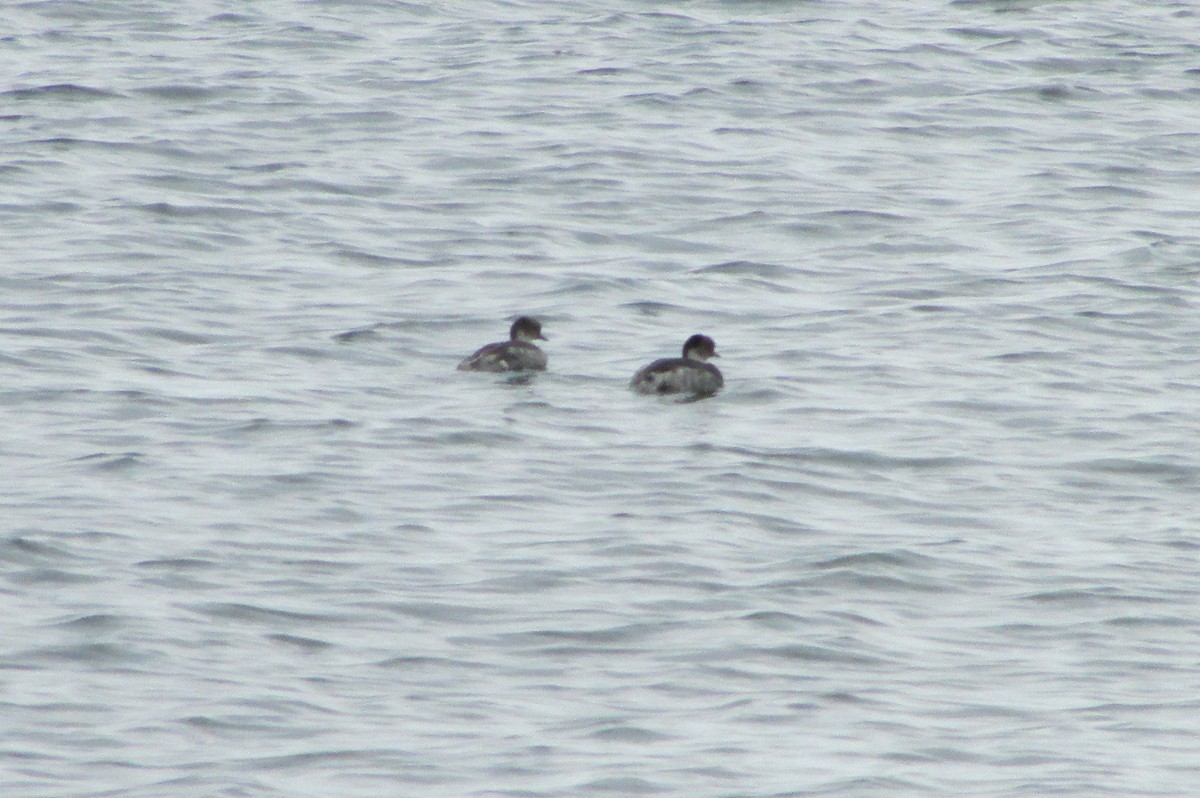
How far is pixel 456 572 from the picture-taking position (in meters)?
10.9

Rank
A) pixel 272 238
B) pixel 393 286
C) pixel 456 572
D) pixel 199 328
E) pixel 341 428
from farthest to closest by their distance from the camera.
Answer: pixel 272 238
pixel 393 286
pixel 199 328
pixel 341 428
pixel 456 572

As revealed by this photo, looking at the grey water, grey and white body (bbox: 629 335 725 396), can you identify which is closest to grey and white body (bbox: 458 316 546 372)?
the grey water

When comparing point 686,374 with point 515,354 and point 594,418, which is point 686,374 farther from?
point 515,354

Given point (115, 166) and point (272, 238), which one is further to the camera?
point (115, 166)

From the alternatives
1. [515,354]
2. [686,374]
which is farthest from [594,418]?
[515,354]

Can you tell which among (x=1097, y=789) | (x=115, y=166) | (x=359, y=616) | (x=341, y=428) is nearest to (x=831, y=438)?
(x=341, y=428)

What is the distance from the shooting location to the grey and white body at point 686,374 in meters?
14.0

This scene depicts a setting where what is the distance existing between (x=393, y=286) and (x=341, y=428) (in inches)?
142

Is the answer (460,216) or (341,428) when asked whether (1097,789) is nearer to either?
(341,428)

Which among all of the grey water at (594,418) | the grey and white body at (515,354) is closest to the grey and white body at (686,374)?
the grey water at (594,418)

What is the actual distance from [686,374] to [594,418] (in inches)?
22.2

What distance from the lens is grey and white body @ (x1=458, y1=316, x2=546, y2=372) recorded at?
1444 cm

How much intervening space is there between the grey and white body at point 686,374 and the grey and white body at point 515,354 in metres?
0.57

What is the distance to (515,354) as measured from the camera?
47.4ft
